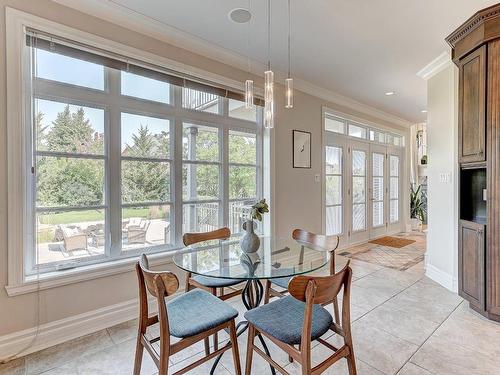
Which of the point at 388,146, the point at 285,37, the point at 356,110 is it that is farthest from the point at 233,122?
the point at 388,146

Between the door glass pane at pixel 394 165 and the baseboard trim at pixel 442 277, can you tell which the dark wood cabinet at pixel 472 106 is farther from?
the door glass pane at pixel 394 165

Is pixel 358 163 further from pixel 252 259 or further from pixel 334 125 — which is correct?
pixel 252 259

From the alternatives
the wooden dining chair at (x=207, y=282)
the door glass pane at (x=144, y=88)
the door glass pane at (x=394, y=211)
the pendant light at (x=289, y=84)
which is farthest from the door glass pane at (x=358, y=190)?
the door glass pane at (x=144, y=88)

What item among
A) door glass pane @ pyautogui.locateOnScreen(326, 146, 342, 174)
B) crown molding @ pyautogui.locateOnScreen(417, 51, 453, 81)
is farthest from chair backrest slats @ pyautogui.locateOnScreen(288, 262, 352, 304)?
door glass pane @ pyautogui.locateOnScreen(326, 146, 342, 174)

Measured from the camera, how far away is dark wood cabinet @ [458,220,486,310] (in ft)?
8.05

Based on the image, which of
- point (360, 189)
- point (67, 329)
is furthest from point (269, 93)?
point (360, 189)

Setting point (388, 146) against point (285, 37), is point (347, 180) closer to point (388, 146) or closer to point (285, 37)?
point (388, 146)

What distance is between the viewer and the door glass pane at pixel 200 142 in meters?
2.87

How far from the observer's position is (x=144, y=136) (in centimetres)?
258

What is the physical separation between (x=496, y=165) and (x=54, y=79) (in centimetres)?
371

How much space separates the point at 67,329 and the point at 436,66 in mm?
4701

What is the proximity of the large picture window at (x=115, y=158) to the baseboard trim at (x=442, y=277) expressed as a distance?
2628 millimetres

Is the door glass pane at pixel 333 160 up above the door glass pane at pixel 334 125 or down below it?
below

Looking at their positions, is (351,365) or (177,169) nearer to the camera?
(351,365)
